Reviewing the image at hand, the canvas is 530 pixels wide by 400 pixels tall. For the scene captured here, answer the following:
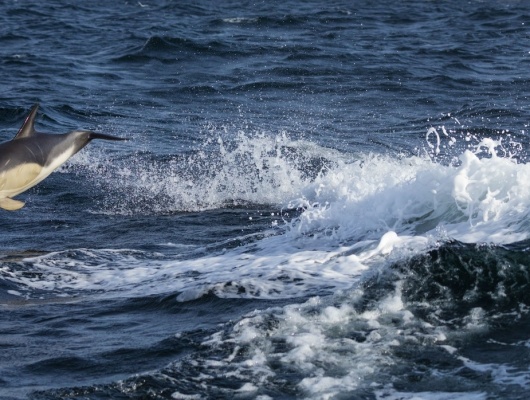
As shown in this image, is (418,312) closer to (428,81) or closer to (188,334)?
(188,334)

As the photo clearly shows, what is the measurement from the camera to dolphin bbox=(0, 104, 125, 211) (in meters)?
8.41

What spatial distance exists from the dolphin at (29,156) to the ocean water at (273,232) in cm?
111

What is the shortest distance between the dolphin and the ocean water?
1.11 m

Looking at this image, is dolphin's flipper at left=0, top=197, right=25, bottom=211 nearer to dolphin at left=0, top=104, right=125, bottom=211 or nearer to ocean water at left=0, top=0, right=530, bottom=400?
dolphin at left=0, top=104, right=125, bottom=211

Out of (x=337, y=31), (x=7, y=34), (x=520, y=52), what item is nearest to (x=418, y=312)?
(x=520, y=52)

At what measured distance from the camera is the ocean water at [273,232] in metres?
7.14

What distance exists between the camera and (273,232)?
37.5 feet

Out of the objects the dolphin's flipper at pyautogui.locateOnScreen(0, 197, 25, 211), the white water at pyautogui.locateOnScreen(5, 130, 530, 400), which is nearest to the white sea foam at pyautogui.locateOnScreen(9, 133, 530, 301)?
the white water at pyautogui.locateOnScreen(5, 130, 530, 400)

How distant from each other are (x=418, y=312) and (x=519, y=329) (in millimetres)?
766

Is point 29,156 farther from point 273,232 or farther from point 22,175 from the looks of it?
point 273,232

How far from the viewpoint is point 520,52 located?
2436 cm

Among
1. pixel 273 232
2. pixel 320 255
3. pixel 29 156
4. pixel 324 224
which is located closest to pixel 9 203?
pixel 29 156

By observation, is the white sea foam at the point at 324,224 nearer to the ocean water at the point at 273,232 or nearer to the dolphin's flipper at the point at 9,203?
the ocean water at the point at 273,232

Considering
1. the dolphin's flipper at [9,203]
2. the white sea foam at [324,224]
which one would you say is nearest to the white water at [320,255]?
the white sea foam at [324,224]
